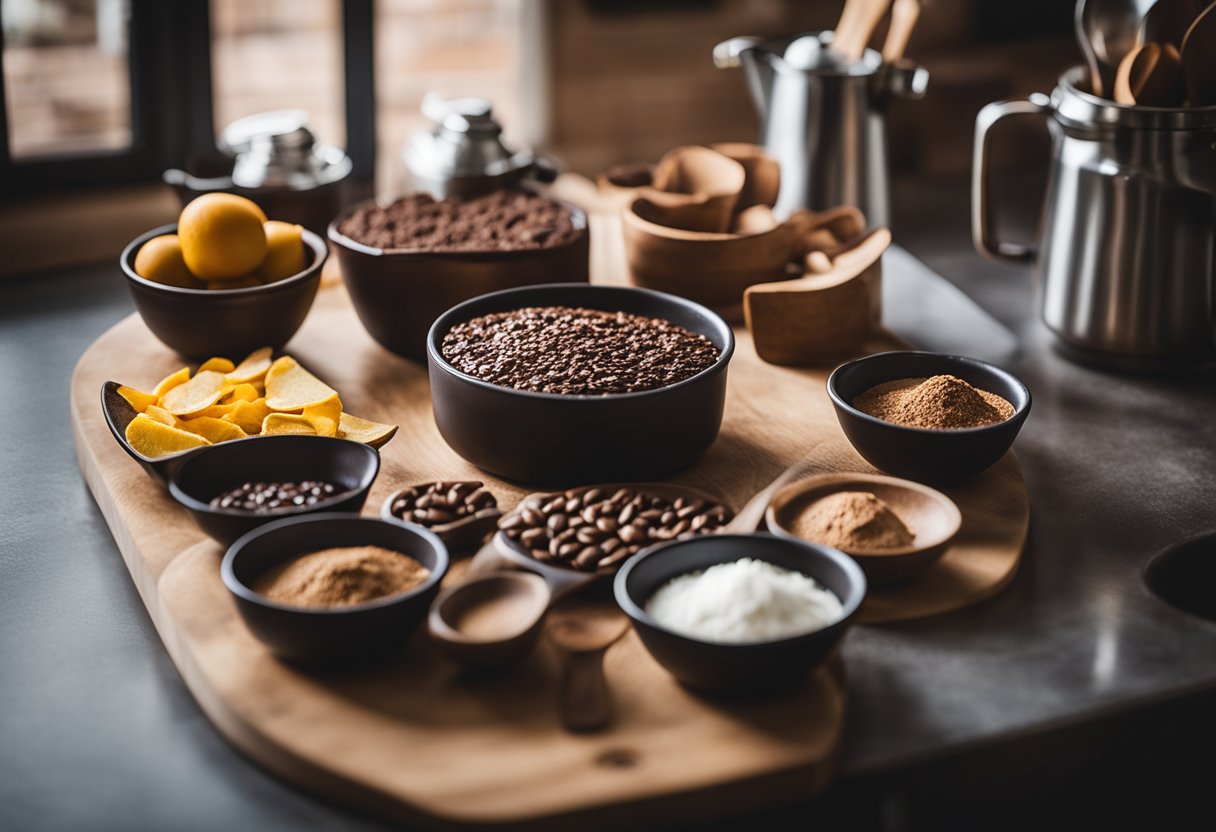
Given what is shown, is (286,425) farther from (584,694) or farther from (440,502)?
(584,694)

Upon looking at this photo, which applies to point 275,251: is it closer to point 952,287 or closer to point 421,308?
point 421,308

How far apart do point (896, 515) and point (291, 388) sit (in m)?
0.63

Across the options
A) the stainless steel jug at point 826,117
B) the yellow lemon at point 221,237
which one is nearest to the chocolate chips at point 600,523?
the yellow lemon at point 221,237

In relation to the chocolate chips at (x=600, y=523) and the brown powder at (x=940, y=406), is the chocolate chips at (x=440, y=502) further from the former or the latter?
the brown powder at (x=940, y=406)

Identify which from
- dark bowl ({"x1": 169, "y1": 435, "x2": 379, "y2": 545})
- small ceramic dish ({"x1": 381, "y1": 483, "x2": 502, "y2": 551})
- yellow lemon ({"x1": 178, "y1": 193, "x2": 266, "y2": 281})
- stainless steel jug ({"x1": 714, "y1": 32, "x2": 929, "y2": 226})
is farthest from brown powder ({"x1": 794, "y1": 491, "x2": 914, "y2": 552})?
stainless steel jug ({"x1": 714, "y1": 32, "x2": 929, "y2": 226})

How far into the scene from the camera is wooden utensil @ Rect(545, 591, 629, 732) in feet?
3.06

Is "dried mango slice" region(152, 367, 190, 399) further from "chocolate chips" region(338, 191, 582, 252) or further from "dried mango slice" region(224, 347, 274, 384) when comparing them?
"chocolate chips" region(338, 191, 582, 252)

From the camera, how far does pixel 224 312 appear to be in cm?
145

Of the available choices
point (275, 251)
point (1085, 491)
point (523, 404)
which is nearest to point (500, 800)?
point (523, 404)

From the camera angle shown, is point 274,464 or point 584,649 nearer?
point 584,649

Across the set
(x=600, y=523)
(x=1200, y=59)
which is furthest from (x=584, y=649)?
(x=1200, y=59)

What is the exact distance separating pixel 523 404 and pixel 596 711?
359mm

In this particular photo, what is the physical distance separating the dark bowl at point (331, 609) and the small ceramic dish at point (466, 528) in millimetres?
70

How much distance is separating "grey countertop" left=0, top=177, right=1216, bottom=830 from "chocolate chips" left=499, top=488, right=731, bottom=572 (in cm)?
18
